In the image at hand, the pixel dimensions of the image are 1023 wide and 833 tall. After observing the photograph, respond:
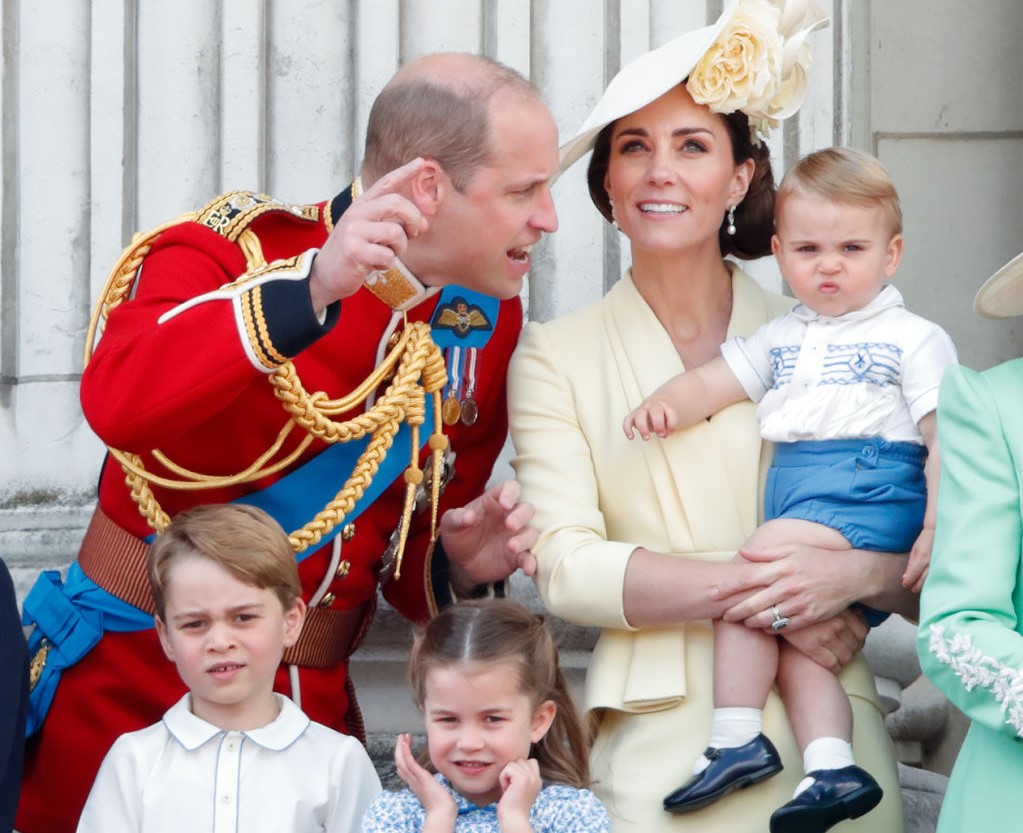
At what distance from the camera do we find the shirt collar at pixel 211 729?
3.30 m

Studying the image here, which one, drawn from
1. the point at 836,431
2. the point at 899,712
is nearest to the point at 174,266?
the point at 836,431

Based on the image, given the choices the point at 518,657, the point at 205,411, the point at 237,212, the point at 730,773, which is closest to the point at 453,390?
the point at 237,212

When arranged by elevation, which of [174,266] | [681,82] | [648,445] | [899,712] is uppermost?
[681,82]

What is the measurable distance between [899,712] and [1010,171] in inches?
50.2

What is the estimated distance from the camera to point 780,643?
3.54 metres

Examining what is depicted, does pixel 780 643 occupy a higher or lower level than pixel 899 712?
higher

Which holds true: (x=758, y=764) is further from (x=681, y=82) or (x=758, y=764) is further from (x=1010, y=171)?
(x=1010, y=171)

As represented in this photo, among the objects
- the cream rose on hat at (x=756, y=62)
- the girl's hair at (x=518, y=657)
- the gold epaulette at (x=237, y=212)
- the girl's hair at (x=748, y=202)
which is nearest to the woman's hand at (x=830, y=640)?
the girl's hair at (x=518, y=657)

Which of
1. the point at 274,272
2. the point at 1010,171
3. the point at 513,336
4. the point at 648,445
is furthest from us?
the point at 1010,171

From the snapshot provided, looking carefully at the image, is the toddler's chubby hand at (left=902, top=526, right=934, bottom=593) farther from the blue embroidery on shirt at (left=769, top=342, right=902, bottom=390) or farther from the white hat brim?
the white hat brim

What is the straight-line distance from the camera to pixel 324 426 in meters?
3.53

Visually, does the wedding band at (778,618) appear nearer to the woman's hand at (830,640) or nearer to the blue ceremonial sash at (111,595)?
the woman's hand at (830,640)

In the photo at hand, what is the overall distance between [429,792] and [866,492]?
2.91 feet

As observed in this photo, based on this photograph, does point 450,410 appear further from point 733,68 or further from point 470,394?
point 733,68
